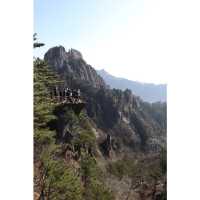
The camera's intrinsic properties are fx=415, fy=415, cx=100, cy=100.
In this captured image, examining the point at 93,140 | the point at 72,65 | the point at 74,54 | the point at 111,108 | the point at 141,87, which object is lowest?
the point at 93,140

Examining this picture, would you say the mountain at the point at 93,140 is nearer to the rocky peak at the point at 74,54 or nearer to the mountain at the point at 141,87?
the rocky peak at the point at 74,54

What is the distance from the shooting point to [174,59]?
7.50 feet

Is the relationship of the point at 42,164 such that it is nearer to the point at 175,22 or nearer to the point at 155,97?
the point at 175,22

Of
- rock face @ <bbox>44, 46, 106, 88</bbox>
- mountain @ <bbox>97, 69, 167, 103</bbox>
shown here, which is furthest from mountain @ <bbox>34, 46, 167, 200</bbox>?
mountain @ <bbox>97, 69, 167, 103</bbox>

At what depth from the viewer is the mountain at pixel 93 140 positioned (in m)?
5.40

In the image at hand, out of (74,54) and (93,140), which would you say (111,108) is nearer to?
(74,54)

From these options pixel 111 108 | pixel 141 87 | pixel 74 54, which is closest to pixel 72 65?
pixel 74 54

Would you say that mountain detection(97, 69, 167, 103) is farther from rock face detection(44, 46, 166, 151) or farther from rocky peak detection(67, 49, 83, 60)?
rock face detection(44, 46, 166, 151)

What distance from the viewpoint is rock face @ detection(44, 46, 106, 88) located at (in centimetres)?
1722

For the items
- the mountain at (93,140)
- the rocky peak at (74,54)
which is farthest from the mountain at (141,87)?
the rocky peak at (74,54)

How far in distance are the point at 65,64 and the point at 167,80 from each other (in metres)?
15.4

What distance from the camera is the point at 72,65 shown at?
18.3 meters

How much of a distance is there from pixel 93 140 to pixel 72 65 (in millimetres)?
6233
